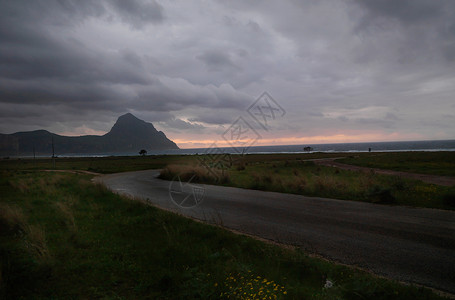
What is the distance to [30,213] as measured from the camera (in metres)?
10.8

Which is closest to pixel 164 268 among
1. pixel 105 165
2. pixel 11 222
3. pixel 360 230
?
pixel 360 230

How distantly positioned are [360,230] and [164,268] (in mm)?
6035

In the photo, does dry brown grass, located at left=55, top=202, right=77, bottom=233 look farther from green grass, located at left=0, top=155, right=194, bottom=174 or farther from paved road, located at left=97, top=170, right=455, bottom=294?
green grass, located at left=0, top=155, right=194, bottom=174

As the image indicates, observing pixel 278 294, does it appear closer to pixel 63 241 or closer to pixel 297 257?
pixel 297 257

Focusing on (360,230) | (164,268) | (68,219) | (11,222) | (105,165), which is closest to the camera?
(164,268)

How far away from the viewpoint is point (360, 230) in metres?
7.79

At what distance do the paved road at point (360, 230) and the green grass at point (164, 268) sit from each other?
3.10ft

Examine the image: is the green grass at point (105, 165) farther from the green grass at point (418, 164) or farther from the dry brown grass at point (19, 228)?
the green grass at point (418, 164)

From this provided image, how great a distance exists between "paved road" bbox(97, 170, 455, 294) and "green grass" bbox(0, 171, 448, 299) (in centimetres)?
94

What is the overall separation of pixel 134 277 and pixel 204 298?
6.13 feet

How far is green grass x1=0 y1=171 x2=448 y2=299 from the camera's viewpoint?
4.32 meters

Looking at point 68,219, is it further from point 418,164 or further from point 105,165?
point 105,165

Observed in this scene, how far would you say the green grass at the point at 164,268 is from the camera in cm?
432

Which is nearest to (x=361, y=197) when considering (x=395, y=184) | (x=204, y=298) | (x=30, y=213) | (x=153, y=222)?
(x=395, y=184)
